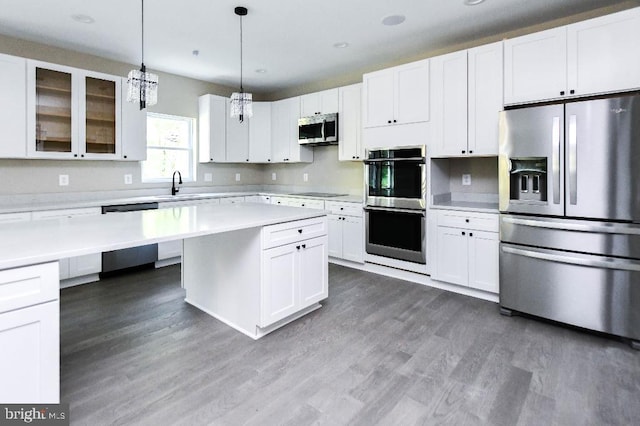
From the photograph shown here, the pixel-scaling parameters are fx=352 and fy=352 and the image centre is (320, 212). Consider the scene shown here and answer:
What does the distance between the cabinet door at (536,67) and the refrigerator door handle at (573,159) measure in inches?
15.3

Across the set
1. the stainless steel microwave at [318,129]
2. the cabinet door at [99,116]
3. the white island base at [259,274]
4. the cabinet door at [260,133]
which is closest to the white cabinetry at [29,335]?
the white island base at [259,274]

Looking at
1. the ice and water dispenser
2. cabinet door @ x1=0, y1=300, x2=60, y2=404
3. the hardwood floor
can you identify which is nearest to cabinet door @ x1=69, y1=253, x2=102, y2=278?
the hardwood floor

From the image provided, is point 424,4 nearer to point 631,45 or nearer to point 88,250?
point 631,45

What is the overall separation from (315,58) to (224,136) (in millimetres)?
1840

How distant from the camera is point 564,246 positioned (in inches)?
102

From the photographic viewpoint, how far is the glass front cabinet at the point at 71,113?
3.48 m

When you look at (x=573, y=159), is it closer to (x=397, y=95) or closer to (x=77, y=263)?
(x=397, y=95)

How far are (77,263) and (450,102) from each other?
4083mm

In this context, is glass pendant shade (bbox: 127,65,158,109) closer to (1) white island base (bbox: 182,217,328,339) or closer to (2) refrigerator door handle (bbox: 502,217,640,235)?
(1) white island base (bbox: 182,217,328,339)

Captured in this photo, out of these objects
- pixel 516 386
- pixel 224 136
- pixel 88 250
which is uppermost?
pixel 224 136

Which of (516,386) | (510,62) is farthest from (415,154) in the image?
(516,386)

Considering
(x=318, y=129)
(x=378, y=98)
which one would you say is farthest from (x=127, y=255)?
(x=378, y=98)

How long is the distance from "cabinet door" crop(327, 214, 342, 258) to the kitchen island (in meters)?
1.43

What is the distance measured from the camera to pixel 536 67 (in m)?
2.86
